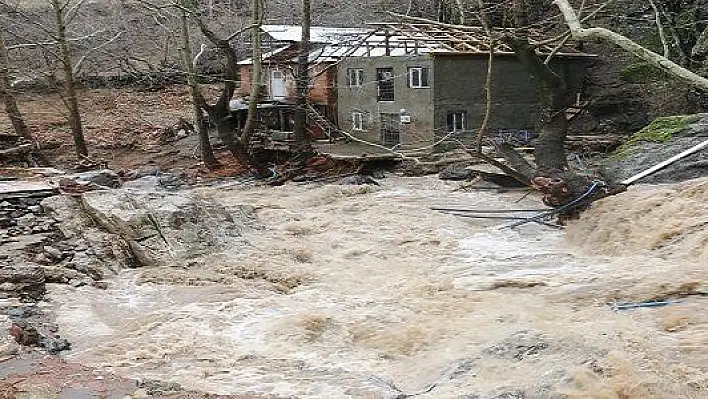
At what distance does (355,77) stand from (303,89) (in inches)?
104

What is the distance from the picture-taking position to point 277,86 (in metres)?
29.2

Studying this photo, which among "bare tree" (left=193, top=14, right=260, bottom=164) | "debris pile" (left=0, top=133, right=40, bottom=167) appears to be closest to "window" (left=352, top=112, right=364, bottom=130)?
"bare tree" (left=193, top=14, right=260, bottom=164)

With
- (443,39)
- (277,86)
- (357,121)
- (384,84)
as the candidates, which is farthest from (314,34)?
(443,39)

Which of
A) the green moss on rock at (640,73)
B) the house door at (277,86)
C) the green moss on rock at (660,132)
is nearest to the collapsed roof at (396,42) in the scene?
the house door at (277,86)

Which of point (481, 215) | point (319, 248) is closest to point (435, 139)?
point (481, 215)

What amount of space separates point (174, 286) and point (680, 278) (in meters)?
7.97

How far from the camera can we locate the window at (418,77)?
24.3m

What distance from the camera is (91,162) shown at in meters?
24.7

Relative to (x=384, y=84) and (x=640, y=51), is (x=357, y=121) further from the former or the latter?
(x=640, y=51)

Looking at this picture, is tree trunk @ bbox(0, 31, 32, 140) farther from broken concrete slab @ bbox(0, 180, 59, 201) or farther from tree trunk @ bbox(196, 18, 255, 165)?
broken concrete slab @ bbox(0, 180, 59, 201)

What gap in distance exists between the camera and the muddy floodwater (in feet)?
26.1

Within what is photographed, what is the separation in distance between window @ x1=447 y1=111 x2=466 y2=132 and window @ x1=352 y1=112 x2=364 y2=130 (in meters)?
3.80

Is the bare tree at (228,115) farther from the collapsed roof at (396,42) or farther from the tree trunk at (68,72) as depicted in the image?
the tree trunk at (68,72)

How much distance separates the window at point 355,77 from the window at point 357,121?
3.43 ft
